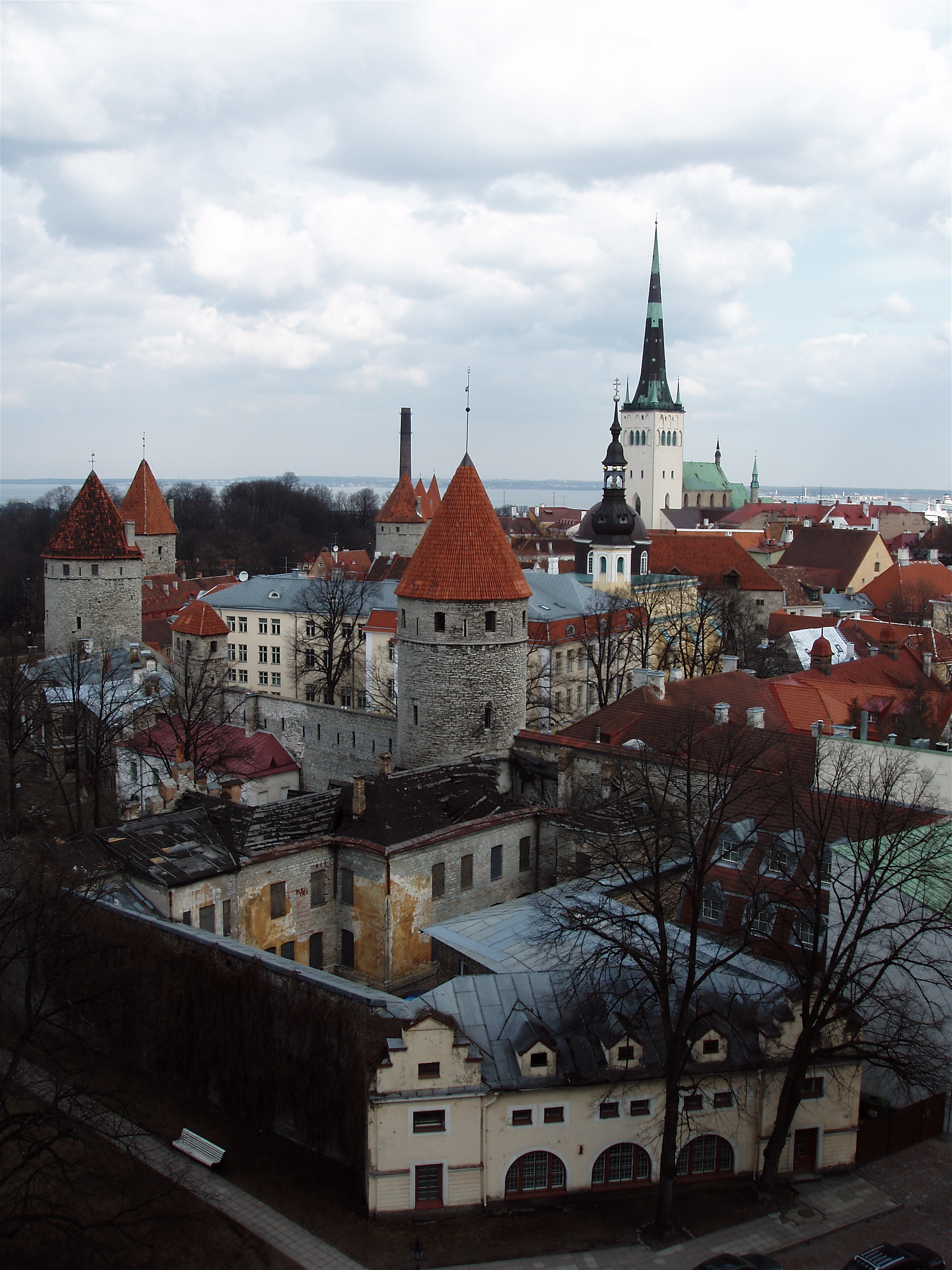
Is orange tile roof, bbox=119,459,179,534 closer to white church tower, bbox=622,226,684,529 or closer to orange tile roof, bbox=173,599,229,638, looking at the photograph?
orange tile roof, bbox=173,599,229,638

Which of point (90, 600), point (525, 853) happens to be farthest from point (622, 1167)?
point (90, 600)

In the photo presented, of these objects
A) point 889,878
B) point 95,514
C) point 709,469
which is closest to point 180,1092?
point 889,878

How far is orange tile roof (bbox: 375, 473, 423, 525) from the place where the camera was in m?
79.4

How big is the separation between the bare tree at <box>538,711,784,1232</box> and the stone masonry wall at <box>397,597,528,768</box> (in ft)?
12.5

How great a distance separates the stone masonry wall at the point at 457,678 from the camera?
27422mm

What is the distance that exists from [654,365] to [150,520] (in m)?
53.8

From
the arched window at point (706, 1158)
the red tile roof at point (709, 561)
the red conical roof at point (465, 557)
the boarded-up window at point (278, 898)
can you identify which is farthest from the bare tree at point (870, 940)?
the red tile roof at point (709, 561)

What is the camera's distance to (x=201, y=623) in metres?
44.1

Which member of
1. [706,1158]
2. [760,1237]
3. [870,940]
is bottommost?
[760,1237]

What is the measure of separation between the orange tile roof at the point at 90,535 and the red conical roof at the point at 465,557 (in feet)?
72.0

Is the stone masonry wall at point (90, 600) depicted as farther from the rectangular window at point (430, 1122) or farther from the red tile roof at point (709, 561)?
the rectangular window at point (430, 1122)

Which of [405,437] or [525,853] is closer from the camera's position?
[525,853]

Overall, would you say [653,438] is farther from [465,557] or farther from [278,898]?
[278,898]

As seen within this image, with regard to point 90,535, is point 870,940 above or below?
below
